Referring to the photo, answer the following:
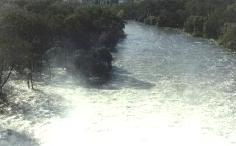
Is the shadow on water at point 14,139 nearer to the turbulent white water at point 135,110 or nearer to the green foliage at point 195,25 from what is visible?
the turbulent white water at point 135,110

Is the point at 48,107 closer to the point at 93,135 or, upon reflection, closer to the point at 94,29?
the point at 93,135

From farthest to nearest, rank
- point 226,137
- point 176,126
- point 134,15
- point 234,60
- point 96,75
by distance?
1. point 134,15
2. point 234,60
3. point 96,75
4. point 176,126
5. point 226,137

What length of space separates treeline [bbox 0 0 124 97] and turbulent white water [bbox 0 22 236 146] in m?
1.88

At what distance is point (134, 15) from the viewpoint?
11569 centimetres

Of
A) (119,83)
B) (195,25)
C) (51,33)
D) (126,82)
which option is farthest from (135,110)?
(195,25)

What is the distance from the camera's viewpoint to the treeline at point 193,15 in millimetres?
75625

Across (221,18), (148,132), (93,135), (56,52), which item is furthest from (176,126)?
(221,18)

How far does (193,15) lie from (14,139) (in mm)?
69223

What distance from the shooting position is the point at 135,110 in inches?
1310

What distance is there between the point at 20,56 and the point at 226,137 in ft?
50.2

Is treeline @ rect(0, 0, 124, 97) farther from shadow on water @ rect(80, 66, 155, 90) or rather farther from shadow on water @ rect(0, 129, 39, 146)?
shadow on water @ rect(0, 129, 39, 146)

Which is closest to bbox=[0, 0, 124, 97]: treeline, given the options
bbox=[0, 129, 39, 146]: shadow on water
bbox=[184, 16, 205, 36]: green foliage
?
bbox=[0, 129, 39, 146]: shadow on water

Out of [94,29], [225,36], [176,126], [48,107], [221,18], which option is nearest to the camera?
[176,126]

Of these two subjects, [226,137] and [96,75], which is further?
[96,75]
